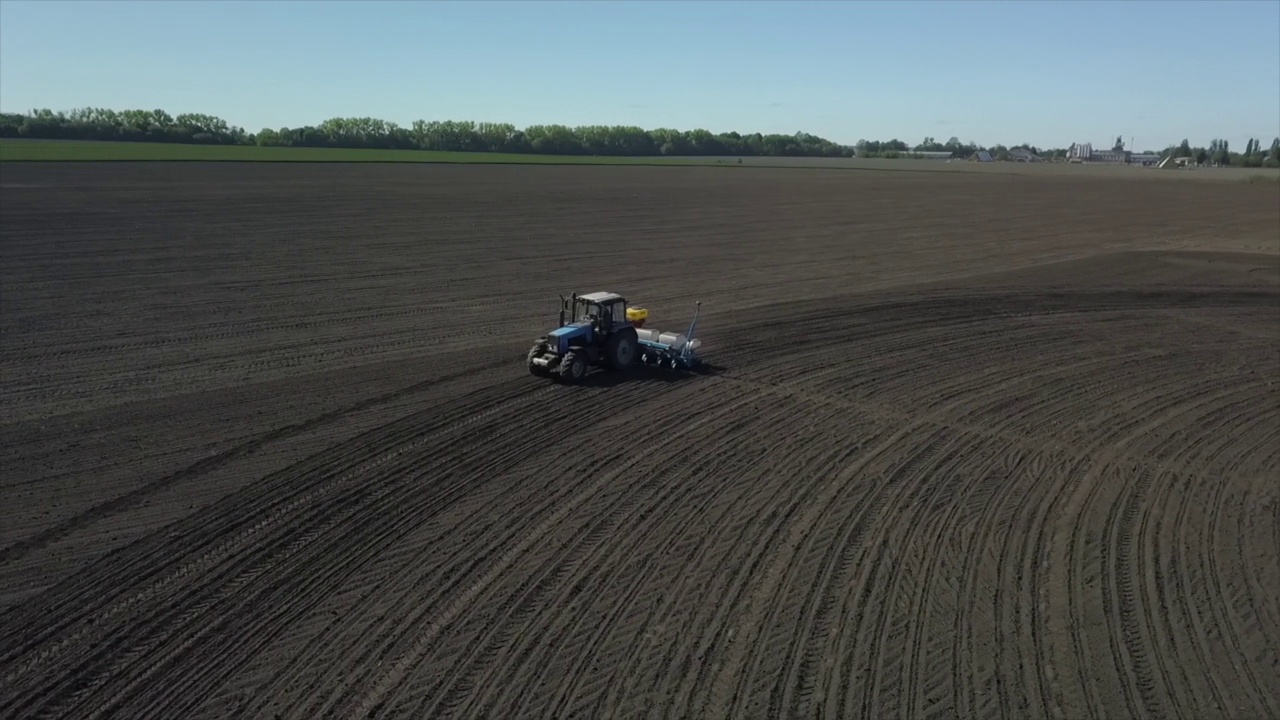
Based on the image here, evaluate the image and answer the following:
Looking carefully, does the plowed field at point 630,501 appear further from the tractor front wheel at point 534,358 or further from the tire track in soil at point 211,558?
the tractor front wheel at point 534,358

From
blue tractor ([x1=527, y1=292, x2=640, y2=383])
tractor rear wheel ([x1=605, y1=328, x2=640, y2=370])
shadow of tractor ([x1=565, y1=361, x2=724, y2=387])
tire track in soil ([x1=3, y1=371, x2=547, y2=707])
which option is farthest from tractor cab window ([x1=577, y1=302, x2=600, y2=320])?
tire track in soil ([x1=3, y1=371, x2=547, y2=707])

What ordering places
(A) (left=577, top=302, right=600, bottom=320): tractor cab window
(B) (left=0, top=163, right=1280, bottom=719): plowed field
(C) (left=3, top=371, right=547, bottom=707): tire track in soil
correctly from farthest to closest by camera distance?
(A) (left=577, top=302, right=600, bottom=320): tractor cab window → (C) (left=3, top=371, right=547, bottom=707): tire track in soil → (B) (left=0, top=163, right=1280, bottom=719): plowed field

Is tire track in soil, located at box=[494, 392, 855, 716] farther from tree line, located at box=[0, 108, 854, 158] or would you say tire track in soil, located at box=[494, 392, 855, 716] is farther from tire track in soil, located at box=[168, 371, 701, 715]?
tree line, located at box=[0, 108, 854, 158]

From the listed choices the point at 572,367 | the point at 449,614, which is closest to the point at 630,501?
the point at 449,614

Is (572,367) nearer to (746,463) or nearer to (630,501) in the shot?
(746,463)

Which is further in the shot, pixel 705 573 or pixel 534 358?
pixel 534 358
